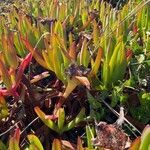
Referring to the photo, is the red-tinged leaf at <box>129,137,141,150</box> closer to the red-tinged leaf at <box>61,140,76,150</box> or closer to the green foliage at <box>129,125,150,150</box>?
the green foliage at <box>129,125,150,150</box>

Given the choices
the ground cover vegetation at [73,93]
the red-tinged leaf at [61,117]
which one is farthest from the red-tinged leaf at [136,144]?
the red-tinged leaf at [61,117]

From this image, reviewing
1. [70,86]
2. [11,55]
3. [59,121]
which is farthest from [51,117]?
[11,55]

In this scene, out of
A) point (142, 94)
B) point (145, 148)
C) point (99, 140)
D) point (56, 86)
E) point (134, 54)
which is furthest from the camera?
point (134, 54)

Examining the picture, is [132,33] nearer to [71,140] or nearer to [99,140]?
[71,140]

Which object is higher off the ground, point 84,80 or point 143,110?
point 84,80

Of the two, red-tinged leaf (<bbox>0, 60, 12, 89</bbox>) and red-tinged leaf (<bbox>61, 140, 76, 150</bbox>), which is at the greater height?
red-tinged leaf (<bbox>0, 60, 12, 89</bbox>)

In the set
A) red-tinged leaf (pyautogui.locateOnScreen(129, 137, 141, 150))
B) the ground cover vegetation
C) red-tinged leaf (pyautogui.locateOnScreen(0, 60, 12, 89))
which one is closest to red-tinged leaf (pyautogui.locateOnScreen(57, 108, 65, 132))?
the ground cover vegetation

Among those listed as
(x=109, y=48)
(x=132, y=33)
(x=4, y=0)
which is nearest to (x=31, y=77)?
(x=109, y=48)

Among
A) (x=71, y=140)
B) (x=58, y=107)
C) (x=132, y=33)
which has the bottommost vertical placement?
(x=71, y=140)

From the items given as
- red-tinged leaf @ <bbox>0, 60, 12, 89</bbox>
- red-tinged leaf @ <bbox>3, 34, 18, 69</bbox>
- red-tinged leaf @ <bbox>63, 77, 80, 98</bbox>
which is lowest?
red-tinged leaf @ <bbox>63, 77, 80, 98</bbox>

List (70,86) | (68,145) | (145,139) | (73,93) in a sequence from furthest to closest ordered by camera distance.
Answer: (73,93) < (70,86) < (68,145) < (145,139)

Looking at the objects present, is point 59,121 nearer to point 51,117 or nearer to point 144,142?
point 51,117
